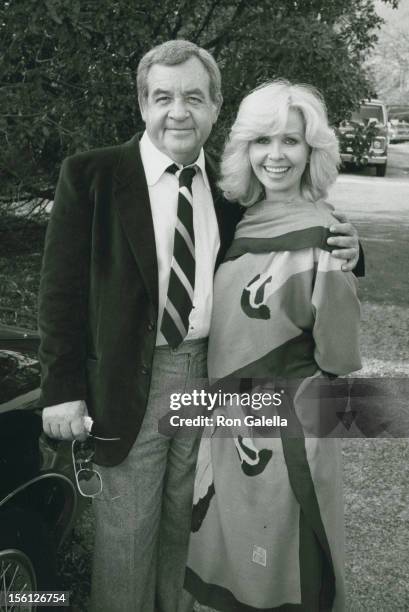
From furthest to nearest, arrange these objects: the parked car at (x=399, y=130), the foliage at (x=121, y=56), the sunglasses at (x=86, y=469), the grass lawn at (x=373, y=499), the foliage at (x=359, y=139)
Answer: the parked car at (x=399, y=130) → the foliage at (x=359, y=139) → the foliage at (x=121, y=56) → the grass lawn at (x=373, y=499) → the sunglasses at (x=86, y=469)

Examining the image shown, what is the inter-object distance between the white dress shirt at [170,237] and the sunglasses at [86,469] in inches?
18.5

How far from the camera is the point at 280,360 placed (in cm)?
226

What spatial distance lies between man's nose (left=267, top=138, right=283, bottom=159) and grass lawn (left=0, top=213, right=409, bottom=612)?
5.31 ft

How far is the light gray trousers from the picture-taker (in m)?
2.37

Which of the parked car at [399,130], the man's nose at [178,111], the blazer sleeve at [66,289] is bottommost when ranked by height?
the blazer sleeve at [66,289]

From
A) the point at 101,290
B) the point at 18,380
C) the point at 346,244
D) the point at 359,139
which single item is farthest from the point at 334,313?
the point at 359,139

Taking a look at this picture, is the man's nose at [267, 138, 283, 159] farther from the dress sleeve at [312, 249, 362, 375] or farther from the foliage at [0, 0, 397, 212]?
the foliage at [0, 0, 397, 212]

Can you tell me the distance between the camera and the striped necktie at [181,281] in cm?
227

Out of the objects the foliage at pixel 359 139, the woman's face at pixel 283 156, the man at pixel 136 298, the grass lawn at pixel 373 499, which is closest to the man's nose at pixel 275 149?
the woman's face at pixel 283 156

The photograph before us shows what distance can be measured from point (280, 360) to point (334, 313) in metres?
0.22

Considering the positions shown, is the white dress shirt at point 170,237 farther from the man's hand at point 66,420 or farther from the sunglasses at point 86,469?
the sunglasses at point 86,469

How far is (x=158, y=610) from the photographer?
2.63m

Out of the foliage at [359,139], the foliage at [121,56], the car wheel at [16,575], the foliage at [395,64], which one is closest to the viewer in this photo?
the car wheel at [16,575]

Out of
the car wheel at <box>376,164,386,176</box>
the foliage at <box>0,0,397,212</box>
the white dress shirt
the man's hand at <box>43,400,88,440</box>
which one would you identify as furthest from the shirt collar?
the car wheel at <box>376,164,386,176</box>
